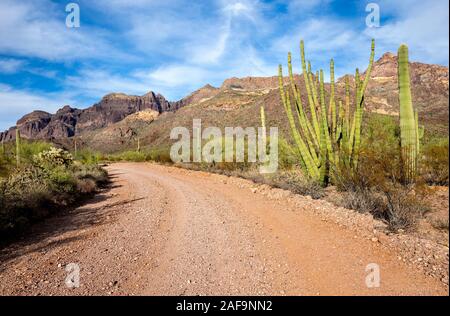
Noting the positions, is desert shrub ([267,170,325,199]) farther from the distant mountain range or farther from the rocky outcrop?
the rocky outcrop

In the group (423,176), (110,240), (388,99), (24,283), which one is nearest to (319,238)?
(423,176)

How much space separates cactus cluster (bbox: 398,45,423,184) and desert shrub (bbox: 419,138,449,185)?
167 millimetres

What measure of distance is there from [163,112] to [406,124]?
116m

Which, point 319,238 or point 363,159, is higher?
point 363,159

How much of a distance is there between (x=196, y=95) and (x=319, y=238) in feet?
448

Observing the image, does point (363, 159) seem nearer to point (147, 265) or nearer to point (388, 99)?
point (147, 265)

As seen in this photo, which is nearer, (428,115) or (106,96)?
(428,115)

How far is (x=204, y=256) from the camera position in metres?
4.31

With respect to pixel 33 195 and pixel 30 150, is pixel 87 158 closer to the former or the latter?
pixel 30 150

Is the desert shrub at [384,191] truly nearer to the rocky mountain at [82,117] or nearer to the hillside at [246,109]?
the hillside at [246,109]

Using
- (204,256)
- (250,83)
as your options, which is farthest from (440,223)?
(250,83)

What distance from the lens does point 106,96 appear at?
14925 cm

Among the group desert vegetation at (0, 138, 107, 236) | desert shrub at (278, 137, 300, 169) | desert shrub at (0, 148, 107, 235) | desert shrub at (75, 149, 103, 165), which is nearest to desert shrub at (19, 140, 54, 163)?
desert vegetation at (0, 138, 107, 236)

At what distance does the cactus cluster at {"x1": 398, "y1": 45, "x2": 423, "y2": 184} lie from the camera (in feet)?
17.3
